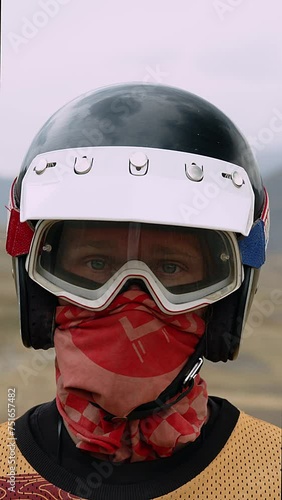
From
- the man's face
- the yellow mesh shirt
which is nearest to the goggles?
the man's face

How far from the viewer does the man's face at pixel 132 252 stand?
1.89 meters

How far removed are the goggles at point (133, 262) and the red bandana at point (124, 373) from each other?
42mm

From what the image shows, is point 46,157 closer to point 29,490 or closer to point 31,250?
point 31,250

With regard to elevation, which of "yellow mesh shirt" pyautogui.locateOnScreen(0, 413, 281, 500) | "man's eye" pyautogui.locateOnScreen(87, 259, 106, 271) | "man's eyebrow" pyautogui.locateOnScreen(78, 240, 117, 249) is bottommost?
"yellow mesh shirt" pyautogui.locateOnScreen(0, 413, 281, 500)

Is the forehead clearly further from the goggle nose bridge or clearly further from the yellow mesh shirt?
the yellow mesh shirt

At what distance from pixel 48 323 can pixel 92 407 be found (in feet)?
0.76

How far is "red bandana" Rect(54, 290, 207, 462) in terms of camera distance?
1.84 m

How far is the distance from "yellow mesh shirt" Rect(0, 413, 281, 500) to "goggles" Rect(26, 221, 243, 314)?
0.38m

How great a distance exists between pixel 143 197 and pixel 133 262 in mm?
155

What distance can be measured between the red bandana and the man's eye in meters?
0.09

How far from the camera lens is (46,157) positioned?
1.98 metres

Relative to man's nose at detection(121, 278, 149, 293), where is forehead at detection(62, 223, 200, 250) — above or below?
above

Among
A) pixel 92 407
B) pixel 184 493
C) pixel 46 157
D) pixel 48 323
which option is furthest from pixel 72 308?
pixel 184 493

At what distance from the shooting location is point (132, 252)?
6.17 ft
